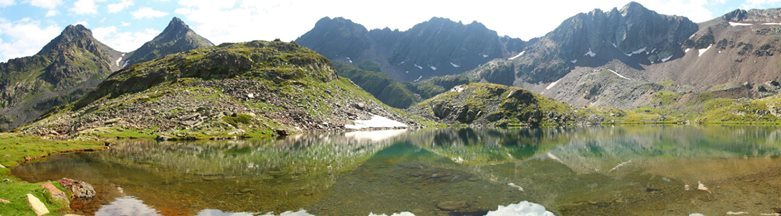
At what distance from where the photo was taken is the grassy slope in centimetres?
2881

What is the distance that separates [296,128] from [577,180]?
132523 millimetres

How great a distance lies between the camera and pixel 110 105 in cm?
16575

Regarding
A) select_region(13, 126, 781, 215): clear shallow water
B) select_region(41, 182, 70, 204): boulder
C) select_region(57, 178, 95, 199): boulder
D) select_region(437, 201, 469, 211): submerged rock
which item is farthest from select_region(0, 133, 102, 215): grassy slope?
select_region(437, 201, 469, 211): submerged rock

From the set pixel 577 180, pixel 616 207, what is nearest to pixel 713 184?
pixel 577 180

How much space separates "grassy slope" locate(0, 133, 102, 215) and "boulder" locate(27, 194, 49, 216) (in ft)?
0.85

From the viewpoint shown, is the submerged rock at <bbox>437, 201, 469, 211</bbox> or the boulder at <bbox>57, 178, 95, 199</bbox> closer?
the submerged rock at <bbox>437, 201, 469, 211</bbox>

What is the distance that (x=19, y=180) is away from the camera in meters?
45.1

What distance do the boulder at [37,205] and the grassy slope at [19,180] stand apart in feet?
0.85

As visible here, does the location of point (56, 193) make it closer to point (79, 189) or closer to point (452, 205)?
point (79, 189)

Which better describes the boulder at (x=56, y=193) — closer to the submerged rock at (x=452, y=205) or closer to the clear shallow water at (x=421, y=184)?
the clear shallow water at (x=421, y=184)

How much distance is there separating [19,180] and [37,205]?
1950cm

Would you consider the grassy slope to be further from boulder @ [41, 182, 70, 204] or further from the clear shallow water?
the clear shallow water

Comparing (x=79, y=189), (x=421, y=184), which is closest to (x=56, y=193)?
(x=79, y=189)

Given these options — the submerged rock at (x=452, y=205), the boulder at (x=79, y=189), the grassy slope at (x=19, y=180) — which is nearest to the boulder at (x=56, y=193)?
the grassy slope at (x=19, y=180)
